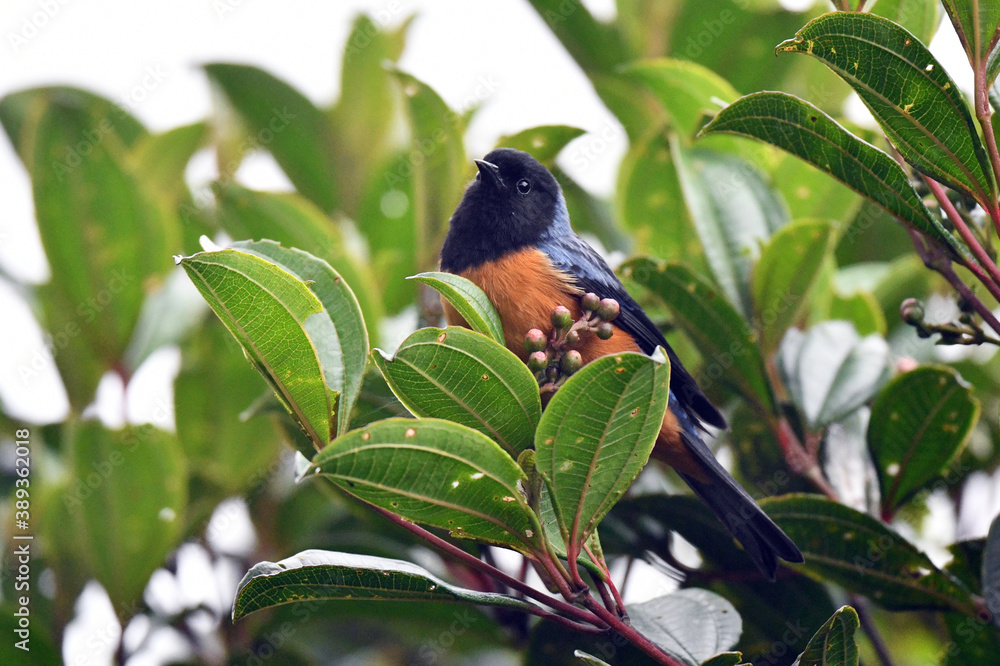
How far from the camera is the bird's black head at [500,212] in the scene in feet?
9.44

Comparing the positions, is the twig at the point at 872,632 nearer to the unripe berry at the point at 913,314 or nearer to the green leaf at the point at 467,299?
the unripe berry at the point at 913,314

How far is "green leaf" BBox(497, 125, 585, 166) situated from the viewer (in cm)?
251

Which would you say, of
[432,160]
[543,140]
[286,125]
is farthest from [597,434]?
[286,125]

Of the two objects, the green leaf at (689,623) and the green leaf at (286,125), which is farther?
the green leaf at (286,125)

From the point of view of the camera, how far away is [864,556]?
Result: 2.05 m

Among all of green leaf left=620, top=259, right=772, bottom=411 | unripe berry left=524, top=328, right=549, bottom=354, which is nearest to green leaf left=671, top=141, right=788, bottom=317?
Result: green leaf left=620, top=259, right=772, bottom=411

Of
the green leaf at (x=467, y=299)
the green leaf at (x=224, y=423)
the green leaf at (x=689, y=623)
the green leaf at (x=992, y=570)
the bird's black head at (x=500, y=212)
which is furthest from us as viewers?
the green leaf at (x=224, y=423)

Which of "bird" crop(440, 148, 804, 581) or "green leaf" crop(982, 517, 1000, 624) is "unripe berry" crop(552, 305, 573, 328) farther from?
"green leaf" crop(982, 517, 1000, 624)

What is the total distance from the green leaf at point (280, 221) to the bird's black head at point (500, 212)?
1.18ft

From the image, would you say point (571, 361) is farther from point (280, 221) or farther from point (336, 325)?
point (280, 221)

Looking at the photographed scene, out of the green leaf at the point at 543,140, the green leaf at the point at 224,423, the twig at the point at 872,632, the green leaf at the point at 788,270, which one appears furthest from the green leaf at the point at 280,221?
the twig at the point at 872,632

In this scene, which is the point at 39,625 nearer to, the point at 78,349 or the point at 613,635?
the point at 78,349

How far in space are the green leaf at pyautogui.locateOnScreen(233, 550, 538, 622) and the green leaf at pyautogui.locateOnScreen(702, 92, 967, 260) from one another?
1028 mm

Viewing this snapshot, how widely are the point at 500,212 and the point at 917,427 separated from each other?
1.53m
